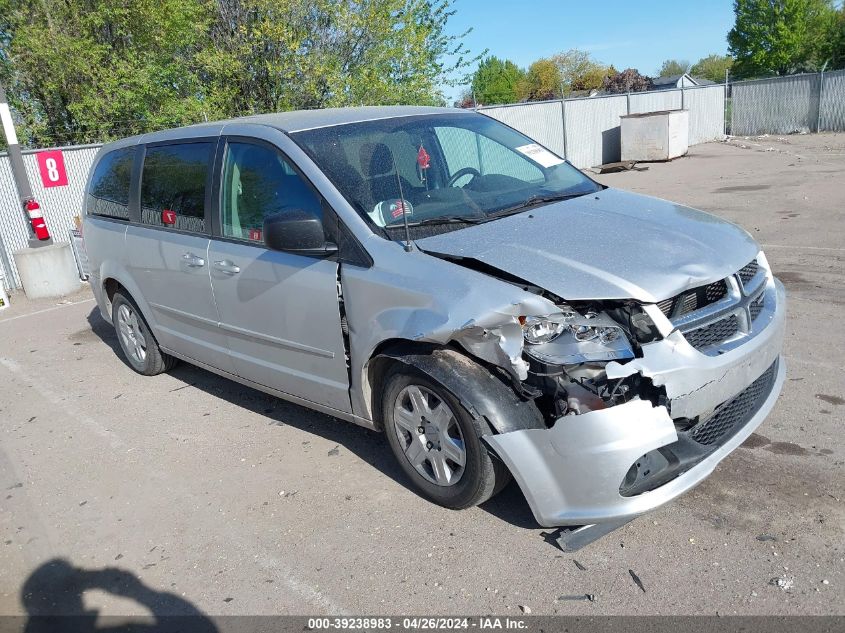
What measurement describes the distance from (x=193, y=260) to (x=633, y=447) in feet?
10.2

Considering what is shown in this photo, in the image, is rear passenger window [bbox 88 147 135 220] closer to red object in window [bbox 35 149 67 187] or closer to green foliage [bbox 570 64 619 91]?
red object in window [bbox 35 149 67 187]

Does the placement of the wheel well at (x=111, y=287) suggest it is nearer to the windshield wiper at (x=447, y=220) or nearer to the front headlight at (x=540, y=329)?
the windshield wiper at (x=447, y=220)

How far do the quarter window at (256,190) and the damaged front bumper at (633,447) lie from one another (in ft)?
5.76

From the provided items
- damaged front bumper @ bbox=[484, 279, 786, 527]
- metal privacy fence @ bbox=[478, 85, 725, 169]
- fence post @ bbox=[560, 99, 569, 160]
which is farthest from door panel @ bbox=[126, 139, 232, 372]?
fence post @ bbox=[560, 99, 569, 160]

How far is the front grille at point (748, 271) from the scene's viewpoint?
352cm

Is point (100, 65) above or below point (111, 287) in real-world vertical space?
above

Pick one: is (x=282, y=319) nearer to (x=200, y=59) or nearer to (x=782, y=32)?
(x=200, y=59)

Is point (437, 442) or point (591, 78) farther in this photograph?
point (591, 78)

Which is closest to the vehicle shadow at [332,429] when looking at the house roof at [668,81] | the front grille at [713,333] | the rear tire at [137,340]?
the rear tire at [137,340]

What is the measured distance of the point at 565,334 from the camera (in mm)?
3061

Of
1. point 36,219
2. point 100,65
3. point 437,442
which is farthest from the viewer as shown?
point 100,65

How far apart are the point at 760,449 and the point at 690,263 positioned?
1.30 metres

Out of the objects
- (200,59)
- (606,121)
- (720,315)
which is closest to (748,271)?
(720,315)

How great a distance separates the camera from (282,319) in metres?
4.05
